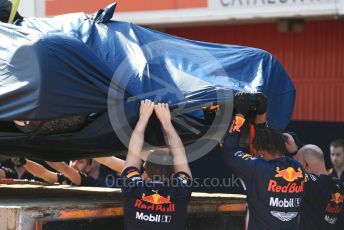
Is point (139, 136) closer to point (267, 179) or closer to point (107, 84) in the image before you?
point (107, 84)

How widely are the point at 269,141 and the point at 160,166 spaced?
2.49ft

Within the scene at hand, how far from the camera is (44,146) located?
15.6 feet

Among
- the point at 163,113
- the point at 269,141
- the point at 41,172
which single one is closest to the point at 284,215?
the point at 269,141

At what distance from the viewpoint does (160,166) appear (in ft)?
15.4

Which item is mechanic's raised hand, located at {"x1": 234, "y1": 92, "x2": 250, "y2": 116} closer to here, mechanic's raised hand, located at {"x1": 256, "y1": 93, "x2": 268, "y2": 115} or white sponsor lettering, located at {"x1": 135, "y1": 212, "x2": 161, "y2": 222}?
mechanic's raised hand, located at {"x1": 256, "y1": 93, "x2": 268, "y2": 115}

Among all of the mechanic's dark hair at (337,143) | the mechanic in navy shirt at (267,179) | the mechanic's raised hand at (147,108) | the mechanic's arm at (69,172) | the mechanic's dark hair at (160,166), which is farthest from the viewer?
the mechanic's dark hair at (337,143)

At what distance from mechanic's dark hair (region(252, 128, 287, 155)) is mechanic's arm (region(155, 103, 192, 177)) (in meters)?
0.55

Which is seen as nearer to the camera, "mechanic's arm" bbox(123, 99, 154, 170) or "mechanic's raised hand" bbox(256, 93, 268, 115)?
"mechanic's arm" bbox(123, 99, 154, 170)

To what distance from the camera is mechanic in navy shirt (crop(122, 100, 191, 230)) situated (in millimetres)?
4402

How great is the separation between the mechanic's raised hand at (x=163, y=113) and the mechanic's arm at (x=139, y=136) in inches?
1.5

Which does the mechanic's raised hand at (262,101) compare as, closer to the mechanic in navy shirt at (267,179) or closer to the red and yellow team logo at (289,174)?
the mechanic in navy shirt at (267,179)

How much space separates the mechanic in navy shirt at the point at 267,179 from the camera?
15.6 feet

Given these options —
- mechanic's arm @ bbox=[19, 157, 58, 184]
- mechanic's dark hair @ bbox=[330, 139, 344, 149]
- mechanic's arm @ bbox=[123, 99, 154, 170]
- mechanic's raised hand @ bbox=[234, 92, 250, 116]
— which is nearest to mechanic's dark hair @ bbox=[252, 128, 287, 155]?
mechanic's raised hand @ bbox=[234, 92, 250, 116]

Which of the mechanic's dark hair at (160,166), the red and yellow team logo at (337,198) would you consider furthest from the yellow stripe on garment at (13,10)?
the red and yellow team logo at (337,198)
